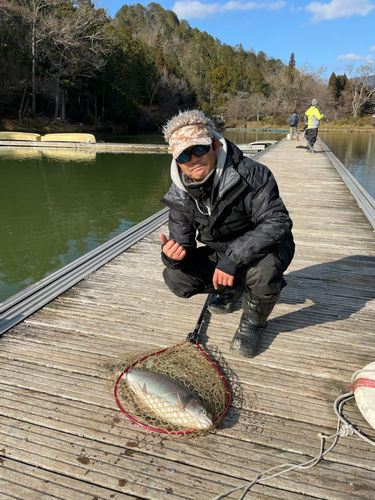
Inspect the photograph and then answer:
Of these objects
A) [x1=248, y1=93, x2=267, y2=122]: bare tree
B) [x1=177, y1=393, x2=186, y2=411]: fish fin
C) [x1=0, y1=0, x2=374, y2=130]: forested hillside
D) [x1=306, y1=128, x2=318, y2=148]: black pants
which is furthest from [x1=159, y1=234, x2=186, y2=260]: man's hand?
[x1=248, y1=93, x2=267, y2=122]: bare tree

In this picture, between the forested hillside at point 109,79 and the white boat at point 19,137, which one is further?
the forested hillside at point 109,79

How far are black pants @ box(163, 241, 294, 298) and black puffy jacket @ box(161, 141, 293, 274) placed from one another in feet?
0.22

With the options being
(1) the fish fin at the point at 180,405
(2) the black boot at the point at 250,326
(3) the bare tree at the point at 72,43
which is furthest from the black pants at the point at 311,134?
(3) the bare tree at the point at 72,43

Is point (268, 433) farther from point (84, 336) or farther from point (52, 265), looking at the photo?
point (52, 265)

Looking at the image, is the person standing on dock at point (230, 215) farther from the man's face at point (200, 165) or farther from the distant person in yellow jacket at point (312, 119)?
the distant person in yellow jacket at point (312, 119)

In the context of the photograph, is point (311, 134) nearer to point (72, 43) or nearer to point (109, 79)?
point (72, 43)

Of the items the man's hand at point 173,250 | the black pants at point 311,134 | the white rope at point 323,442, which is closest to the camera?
the white rope at point 323,442

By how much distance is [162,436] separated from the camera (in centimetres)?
166

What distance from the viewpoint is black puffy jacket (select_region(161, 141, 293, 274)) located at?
195cm

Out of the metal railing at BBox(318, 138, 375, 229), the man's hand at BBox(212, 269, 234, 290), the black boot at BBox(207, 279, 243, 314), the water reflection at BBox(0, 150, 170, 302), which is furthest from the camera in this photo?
the water reflection at BBox(0, 150, 170, 302)

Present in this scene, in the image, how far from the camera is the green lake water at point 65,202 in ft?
20.9

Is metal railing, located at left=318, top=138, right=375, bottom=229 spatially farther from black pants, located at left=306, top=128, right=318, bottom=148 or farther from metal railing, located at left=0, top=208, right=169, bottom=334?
black pants, located at left=306, top=128, right=318, bottom=148

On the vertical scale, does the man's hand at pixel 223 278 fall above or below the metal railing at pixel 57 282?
above

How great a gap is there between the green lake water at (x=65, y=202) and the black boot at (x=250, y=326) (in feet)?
12.5
